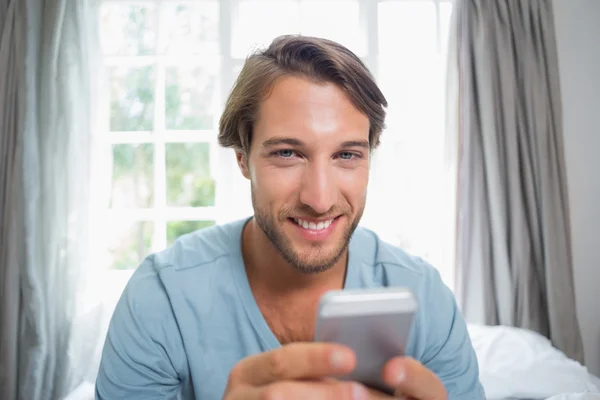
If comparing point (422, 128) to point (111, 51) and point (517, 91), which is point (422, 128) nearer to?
point (517, 91)

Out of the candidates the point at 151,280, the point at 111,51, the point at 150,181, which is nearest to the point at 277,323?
the point at 151,280

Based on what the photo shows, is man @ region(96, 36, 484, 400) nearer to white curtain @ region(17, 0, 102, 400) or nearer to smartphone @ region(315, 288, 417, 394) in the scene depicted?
smartphone @ region(315, 288, 417, 394)

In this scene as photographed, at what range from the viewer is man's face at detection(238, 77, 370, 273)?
0.91 metres

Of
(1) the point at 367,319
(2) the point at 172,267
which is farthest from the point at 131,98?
(1) the point at 367,319

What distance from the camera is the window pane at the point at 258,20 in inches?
103

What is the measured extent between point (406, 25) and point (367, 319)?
255 centimetres

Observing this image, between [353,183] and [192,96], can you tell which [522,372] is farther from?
[192,96]

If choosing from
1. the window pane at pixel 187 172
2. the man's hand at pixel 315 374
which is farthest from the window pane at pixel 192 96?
the man's hand at pixel 315 374

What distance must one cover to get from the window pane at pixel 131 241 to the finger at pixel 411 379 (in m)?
2.37

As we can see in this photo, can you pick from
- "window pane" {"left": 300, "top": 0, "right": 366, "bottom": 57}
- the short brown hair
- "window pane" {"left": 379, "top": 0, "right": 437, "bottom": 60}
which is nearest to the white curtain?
"window pane" {"left": 300, "top": 0, "right": 366, "bottom": 57}

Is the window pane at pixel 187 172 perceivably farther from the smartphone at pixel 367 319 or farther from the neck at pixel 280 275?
the smartphone at pixel 367 319

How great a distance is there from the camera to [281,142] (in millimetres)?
938

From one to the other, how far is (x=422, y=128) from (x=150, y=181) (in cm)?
150

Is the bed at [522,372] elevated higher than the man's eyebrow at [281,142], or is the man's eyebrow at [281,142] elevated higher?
the man's eyebrow at [281,142]
